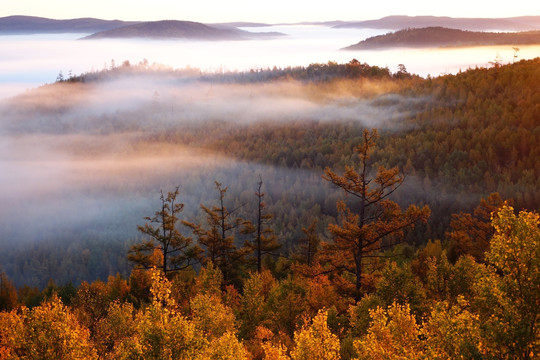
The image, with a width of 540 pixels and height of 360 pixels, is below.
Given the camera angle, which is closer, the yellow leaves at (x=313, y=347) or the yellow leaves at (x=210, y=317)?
the yellow leaves at (x=313, y=347)

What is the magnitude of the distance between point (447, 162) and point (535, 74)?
6235 cm

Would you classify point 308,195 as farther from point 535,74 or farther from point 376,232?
point 376,232

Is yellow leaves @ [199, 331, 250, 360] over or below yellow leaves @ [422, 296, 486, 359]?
below

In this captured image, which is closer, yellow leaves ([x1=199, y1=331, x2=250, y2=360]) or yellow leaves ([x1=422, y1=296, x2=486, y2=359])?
yellow leaves ([x1=422, y1=296, x2=486, y2=359])

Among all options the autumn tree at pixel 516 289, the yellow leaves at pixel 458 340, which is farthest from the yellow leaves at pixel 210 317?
the autumn tree at pixel 516 289

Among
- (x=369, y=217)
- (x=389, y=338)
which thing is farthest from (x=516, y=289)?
(x=369, y=217)

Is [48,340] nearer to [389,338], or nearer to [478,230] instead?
[389,338]

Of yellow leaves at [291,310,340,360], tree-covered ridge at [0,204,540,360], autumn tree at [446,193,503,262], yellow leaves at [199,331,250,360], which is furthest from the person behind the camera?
autumn tree at [446,193,503,262]

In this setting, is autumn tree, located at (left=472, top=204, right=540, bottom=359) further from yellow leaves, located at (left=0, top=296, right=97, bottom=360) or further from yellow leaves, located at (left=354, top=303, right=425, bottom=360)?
yellow leaves, located at (left=0, top=296, right=97, bottom=360)

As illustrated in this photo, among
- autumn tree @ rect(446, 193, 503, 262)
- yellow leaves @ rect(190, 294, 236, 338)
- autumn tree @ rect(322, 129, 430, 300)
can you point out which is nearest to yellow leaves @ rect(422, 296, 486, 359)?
autumn tree @ rect(322, 129, 430, 300)

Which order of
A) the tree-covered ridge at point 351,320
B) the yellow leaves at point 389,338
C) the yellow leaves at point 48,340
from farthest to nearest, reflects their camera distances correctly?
1. the yellow leaves at point 48,340
2. the yellow leaves at point 389,338
3. the tree-covered ridge at point 351,320

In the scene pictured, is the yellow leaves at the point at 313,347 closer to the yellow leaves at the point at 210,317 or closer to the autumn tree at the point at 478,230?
the yellow leaves at the point at 210,317

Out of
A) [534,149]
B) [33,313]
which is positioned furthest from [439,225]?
[33,313]

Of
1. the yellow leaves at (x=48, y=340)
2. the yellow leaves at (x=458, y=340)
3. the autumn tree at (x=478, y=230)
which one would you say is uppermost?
the yellow leaves at (x=458, y=340)
